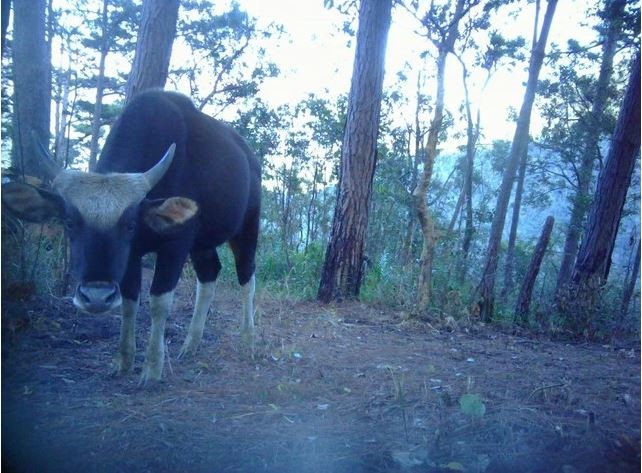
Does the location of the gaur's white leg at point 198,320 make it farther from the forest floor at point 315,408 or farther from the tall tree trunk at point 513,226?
the tall tree trunk at point 513,226

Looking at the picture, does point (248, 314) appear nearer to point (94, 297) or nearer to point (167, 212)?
point (167, 212)

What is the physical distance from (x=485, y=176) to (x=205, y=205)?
9837 millimetres

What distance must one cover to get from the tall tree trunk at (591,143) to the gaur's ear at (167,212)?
256cm

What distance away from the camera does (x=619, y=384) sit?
295cm

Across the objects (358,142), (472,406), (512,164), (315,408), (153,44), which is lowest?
(315,408)

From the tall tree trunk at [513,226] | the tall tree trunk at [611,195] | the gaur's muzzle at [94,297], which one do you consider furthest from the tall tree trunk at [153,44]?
the tall tree trunk at [611,195]

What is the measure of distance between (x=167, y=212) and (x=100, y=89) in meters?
4.14

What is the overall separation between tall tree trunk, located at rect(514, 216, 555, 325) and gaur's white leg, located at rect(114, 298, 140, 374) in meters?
4.21

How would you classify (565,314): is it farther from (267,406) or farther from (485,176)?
(485,176)

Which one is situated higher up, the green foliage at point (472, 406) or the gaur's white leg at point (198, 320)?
the green foliage at point (472, 406)

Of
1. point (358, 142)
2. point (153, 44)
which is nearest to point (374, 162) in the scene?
point (358, 142)

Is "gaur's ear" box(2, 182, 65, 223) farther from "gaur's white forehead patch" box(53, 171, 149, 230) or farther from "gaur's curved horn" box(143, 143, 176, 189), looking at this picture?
"gaur's curved horn" box(143, 143, 176, 189)

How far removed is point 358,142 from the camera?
25.4 feet

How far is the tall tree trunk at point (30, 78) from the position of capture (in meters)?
4.26
